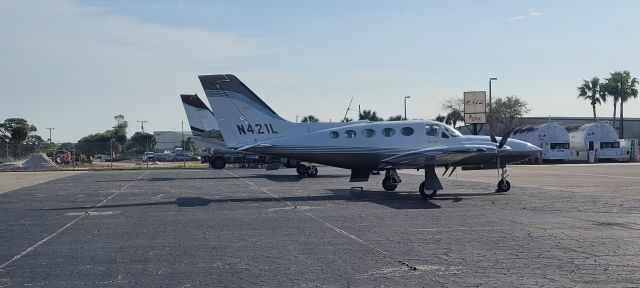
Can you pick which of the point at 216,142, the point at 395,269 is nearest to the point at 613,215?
the point at 395,269

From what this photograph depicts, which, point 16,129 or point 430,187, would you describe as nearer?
point 430,187

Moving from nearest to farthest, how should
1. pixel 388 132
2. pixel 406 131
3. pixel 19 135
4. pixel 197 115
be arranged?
pixel 406 131 → pixel 388 132 → pixel 197 115 → pixel 19 135

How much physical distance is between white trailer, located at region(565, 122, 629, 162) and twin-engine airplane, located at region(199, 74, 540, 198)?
152 feet

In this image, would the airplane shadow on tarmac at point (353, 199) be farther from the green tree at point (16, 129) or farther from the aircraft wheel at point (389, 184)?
the green tree at point (16, 129)

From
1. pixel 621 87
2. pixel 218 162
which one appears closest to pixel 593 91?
pixel 621 87

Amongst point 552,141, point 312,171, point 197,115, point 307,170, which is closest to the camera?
point 312,171

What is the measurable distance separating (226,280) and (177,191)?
58.4 ft

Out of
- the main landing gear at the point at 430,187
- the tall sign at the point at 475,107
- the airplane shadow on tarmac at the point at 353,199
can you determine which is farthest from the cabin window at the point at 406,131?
the tall sign at the point at 475,107

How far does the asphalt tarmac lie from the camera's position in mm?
8719

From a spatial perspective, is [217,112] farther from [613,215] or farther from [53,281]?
[53,281]

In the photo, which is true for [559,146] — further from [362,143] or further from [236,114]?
[236,114]

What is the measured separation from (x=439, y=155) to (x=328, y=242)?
10.1m

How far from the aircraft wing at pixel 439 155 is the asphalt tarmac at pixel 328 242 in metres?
1.13

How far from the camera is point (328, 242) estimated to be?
463 inches
